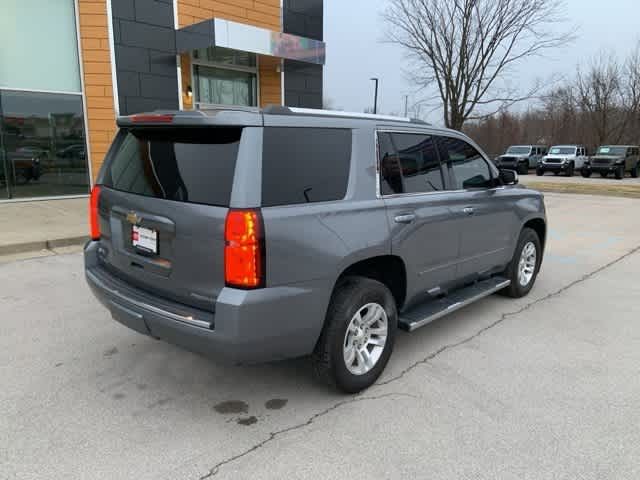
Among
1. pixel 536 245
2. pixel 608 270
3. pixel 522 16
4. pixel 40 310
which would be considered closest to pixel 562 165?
pixel 522 16

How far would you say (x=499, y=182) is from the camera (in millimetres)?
4910

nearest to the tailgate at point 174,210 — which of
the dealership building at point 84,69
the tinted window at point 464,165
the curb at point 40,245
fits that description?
the tinted window at point 464,165

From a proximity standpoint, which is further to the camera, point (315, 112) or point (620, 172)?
point (620, 172)

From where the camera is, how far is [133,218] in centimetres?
310

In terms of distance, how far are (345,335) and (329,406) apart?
48 centimetres

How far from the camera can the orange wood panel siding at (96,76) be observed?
11695 millimetres

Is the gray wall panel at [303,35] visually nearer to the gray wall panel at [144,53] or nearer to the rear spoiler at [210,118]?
the gray wall panel at [144,53]

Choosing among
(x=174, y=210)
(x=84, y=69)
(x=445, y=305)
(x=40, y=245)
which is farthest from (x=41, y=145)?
(x=445, y=305)

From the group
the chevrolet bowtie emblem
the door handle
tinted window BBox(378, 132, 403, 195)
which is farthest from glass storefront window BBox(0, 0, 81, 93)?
the door handle

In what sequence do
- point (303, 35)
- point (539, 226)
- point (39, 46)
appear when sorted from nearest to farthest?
1. point (539, 226)
2. point (39, 46)
3. point (303, 35)

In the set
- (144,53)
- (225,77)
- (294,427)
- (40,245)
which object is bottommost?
(294,427)

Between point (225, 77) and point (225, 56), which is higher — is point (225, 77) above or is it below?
below

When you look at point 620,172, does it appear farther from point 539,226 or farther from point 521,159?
point 539,226

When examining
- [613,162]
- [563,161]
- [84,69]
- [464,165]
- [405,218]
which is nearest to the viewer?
[405,218]
